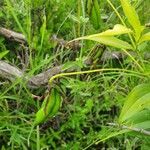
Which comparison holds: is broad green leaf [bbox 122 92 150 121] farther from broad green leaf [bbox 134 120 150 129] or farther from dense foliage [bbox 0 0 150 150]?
dense foliage [bbox 0 0 150 150]

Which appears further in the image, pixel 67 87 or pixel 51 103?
pixel 67 87

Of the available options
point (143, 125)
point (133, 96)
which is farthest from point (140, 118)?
point (133, 96)

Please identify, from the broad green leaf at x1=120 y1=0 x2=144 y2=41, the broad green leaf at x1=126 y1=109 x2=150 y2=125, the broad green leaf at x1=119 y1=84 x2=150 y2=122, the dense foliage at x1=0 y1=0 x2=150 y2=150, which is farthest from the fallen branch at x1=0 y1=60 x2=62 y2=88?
the broad green leaf at x1=120 y1=0 x2=144 y2=41

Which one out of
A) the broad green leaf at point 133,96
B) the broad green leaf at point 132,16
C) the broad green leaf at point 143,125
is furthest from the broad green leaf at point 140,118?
the broad green leaf at point 132,16

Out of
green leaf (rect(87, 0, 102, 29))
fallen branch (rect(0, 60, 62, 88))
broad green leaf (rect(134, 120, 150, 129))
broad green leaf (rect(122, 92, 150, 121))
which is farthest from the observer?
fallen branch (rect(0, 60, 62, 88))

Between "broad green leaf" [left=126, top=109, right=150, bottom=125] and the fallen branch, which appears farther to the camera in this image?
the fallen branch

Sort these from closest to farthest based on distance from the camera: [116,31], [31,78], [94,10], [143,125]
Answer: [116,31] < [143,125] < [94,10] < [31,78]

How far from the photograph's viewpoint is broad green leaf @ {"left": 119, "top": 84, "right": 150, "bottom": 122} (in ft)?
3.69

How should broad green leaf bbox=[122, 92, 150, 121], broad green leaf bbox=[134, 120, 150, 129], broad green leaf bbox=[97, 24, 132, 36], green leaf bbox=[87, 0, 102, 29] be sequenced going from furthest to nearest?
green leaf bbox=[87, 0, 102, 29] → broad green leaf bbox=[134, 120, 150, 129] → broad green leaf bbox=[122, 92, 150, 121] → broad green leaf bbox=[97, 24, 132, 36]

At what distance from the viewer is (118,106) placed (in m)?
1.66

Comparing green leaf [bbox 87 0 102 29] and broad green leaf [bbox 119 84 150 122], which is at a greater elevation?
green leaf [bbox 87 0 102 29]

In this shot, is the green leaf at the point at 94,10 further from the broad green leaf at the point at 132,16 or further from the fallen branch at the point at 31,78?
the broad green leaf at the point at 132,16

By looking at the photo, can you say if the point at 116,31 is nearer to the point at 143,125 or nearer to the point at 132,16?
the point at 132,16

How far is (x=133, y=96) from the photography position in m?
1.15
